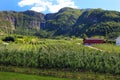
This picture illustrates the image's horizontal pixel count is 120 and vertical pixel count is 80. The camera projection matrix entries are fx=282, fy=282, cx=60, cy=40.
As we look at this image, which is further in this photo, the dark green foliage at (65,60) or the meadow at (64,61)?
the dark green foliage at (65,60)

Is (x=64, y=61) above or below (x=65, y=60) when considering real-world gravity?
below

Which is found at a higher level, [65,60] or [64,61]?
[65,60]

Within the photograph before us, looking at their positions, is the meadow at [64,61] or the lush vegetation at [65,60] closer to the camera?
the meadow at [64,61]

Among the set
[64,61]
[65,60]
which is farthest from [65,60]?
[64,61]

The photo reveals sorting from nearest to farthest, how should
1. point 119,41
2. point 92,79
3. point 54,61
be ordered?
point 92,79, point 54,61, point 119,41

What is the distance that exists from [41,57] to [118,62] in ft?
43.6

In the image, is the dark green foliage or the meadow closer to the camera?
the meadow

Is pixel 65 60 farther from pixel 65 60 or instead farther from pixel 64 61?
pixel 64 61

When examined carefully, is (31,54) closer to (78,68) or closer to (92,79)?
(78,68)

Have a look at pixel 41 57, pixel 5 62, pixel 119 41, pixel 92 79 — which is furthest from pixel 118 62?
pixel 119 41

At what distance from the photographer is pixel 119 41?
120m

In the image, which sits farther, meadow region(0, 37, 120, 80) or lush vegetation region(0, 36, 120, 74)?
lush vegetation region(0, 36, 120, 74)

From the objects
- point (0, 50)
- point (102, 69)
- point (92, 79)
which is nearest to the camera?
point (92, 79)

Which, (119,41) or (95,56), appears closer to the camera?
(95,56)
